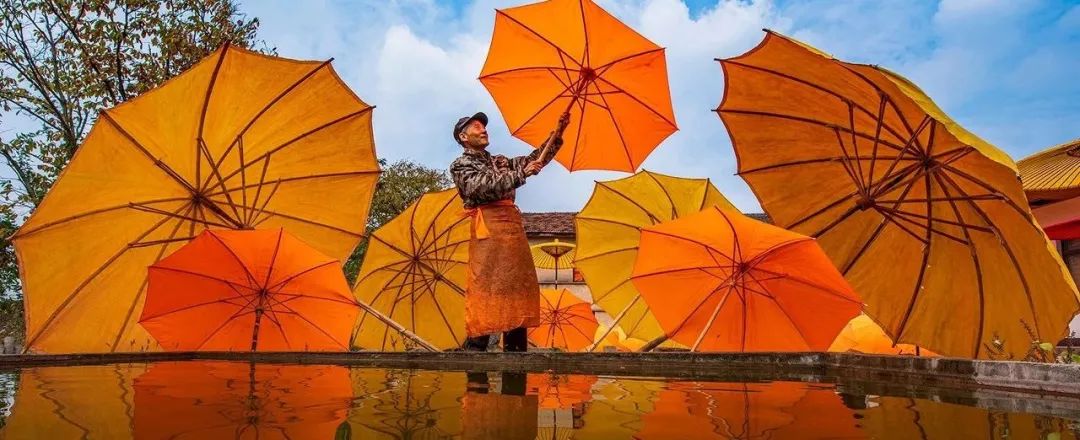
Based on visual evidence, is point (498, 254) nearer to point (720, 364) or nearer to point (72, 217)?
point (720, 364)

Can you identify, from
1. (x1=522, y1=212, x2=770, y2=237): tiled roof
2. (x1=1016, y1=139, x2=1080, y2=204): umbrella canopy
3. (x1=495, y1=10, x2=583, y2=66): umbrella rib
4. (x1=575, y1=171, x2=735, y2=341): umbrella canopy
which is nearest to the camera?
(x1=495, y1=10, x2=583, y2=66): umbrella rib

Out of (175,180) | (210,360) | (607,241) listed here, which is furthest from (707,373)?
(607,241)

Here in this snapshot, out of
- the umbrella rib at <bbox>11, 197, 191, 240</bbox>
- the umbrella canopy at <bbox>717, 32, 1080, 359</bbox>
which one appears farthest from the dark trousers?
the umbrella rib at <bbox>11, 197, 191, 240</bbox>

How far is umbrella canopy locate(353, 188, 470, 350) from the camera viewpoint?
10573 mm

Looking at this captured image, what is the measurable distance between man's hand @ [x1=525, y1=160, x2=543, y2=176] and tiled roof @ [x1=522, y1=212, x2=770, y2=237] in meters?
21.5

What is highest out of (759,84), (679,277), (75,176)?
(759,84)

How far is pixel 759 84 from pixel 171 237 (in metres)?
5.67

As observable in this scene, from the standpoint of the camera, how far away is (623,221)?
1176 cm

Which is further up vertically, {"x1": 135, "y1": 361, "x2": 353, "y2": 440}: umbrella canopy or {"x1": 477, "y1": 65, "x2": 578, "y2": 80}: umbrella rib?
{"x1": 477, "y1": 65, "x2": 578, "y2": 80}: umbrella rib

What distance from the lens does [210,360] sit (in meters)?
5.95

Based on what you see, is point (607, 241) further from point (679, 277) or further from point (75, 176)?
point (75, 176)

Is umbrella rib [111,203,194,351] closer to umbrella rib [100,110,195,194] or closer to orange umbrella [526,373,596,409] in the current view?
umbrella rib [100,110,195,194]

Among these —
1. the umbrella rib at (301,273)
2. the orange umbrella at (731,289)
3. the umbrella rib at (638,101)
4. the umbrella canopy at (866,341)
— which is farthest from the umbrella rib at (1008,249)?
the umbrella rib at (301,273)

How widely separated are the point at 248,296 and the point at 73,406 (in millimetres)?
4737
